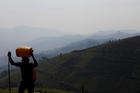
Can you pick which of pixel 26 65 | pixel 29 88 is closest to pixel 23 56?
pixel 26 65

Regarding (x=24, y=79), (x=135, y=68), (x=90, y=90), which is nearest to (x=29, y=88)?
(x=24, y=79)

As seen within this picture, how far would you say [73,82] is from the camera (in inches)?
7333

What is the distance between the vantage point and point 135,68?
187 metres

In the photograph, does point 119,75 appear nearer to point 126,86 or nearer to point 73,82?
point 126,86

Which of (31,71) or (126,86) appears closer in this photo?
(31,71)

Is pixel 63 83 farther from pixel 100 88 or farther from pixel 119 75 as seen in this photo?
pixel 119 75

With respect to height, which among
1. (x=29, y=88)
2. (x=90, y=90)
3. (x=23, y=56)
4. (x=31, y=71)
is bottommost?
(x=90, y=90)

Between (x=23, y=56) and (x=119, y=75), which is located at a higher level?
(x=23, y=56)

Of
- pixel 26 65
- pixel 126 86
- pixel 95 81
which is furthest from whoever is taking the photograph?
pixel 95 81

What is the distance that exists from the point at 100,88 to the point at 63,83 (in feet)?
97.5

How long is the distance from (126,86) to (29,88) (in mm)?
159806

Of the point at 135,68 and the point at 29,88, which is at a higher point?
the point at 29,88

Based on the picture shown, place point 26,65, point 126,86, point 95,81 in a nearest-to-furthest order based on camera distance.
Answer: point 26,65, point 126,86, point 95,81

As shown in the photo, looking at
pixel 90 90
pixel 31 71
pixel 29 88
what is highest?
pixel 31 71
